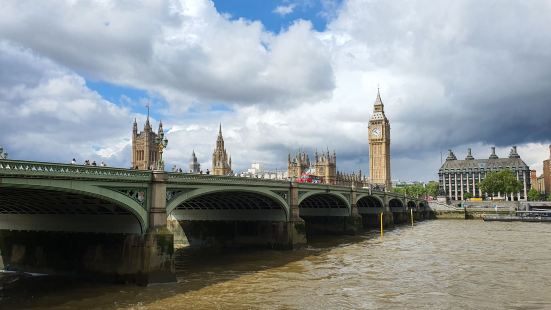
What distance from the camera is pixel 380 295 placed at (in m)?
23.5

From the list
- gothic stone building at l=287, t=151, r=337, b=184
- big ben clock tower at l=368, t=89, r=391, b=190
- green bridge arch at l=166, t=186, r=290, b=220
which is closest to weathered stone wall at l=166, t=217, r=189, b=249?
green bridge arch at l=166, t=186, r=290, b=220

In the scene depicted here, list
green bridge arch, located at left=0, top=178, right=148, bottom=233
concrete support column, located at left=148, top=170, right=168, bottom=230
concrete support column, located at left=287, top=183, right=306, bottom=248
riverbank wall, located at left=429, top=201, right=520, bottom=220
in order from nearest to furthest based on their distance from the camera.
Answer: green bridge arch, located at left=0, top=178, right=148, bottom=233 → concrete support column, located at left=148, top=170, right=168, bottom=230 → concrete support column, located at left=287, top=183, right=306, bottom=248 → riverbank wall, located at left=429, top=201, right=520, bottom=220

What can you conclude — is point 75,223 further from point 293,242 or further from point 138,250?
point 293,242

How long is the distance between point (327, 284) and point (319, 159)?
448 feet

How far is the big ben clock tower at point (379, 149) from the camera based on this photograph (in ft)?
625

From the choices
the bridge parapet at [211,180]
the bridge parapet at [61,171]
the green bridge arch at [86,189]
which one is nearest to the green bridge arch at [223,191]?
the bridge parapet at [211,180]

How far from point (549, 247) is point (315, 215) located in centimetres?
2833

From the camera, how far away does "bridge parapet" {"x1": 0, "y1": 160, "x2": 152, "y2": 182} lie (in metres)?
18.9

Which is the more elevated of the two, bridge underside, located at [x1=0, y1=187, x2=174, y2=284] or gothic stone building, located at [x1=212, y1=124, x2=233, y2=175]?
gothic stone building, located at [x1=212, y1=124, x2=233, y2=175]

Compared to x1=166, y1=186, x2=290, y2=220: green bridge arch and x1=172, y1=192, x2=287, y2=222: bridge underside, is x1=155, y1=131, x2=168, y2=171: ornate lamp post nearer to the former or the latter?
x1=166, y1=186, x2=290, y2=220: green bridge arch

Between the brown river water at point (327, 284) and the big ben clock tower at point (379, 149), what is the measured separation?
150681 millimetres

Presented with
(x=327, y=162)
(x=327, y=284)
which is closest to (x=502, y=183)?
(x=327, y=162)

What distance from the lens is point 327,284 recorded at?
86.8ft

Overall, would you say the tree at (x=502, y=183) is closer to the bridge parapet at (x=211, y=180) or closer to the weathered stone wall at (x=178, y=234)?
the weathered stone wall at (x=178, y=234)
